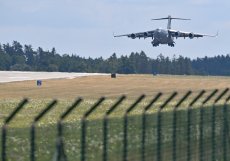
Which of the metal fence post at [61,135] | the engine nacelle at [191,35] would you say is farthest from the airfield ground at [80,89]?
the metal fence post at [61,135]

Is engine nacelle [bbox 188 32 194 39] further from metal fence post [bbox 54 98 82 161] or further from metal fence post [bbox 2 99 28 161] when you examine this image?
metal fence post [bbox 2 99 28 161]

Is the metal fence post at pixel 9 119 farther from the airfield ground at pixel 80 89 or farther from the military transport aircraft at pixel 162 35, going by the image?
the military transport aircraft at pixel 162 35

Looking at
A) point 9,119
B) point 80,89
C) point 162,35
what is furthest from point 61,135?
point 162,35

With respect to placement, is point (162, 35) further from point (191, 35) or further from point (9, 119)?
point (9, 119)

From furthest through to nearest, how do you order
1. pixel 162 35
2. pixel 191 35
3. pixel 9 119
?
pixel 191 35 → pixel 162 35 → pixel 9 119

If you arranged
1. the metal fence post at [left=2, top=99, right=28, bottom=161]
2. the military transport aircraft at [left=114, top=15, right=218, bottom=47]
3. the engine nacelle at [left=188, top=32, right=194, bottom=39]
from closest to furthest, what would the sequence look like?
the metal fence post at [left=2, top=99, right=28, bottom=161] → the military transport aircraft at [left=114, top=15, right=218, bottom=47] → the engine nacelle at [left=188, top=32, right=194, bottom=39]

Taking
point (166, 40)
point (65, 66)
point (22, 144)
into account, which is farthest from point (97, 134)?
point (65, 66)

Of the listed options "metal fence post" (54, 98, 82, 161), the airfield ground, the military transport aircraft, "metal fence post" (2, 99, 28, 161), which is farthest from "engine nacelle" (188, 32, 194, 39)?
"metal fence post" (2, 99, 28, 161)

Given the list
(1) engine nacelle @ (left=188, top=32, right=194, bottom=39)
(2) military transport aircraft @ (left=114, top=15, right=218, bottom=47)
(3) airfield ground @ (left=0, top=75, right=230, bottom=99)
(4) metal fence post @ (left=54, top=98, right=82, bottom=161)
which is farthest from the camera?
(1) engine nacelle @ (left=188, top=32, right=194, bottom=39)

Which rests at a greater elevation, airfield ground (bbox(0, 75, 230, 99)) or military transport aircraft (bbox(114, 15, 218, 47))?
military transport aircraft (bbox(114, 15, 218, 47))

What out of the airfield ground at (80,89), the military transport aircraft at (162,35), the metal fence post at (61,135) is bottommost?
the airfield ground at (80,89)

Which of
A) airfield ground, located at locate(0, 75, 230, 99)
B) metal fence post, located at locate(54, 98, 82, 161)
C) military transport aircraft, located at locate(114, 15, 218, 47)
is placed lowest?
airfield ground, located at locate(0, 75, 230, 99)

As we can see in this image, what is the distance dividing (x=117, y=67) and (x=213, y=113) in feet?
586

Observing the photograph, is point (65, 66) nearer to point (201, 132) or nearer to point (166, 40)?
point (166, 40)
